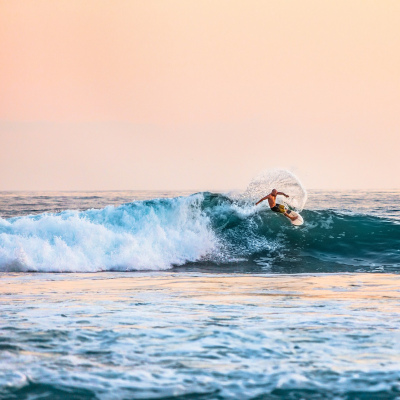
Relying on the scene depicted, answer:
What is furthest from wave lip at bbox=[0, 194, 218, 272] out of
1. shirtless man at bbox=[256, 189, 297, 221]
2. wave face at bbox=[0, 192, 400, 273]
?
shirtless man at bbox=[256, 189, 297, 221]

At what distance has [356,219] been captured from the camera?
2269 centimetres

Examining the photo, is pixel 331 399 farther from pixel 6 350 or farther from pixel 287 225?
pixel 287 225

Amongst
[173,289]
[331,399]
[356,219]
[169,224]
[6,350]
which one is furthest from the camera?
[356,219]

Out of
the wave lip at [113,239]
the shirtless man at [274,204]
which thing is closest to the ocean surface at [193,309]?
the wave lip at [113,239]

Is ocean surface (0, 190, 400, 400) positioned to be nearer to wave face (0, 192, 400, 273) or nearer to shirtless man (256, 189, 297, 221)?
wave face (0, 192, 400, 273)

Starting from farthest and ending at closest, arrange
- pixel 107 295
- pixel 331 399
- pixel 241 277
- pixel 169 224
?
pixel 169 224 → pixel 241 277 → pixel 107 295 → pixel 331 399

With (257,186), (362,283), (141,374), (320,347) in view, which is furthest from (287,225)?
(141,374)

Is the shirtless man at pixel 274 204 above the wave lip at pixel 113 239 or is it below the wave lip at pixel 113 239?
above

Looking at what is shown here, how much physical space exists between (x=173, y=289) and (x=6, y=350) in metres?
5.24

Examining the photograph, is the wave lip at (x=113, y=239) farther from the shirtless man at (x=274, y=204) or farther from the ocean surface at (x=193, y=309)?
the shirtless man at (x=274, y=204)

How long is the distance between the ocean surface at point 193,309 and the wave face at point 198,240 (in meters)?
0.07

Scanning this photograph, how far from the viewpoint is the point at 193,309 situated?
9070 mm

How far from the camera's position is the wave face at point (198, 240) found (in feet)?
52.2

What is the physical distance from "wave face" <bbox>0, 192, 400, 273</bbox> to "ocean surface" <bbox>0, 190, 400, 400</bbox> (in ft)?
0.22
